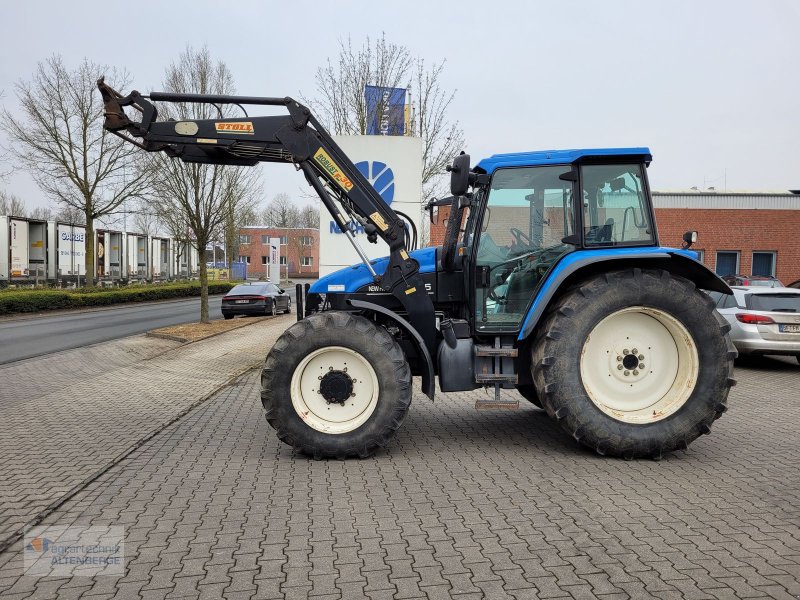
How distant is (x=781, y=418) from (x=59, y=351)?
1407cm

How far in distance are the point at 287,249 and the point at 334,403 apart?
8199 centimetres

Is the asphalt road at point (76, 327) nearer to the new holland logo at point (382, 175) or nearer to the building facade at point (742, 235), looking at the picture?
the new holland logo at point (382, 175)

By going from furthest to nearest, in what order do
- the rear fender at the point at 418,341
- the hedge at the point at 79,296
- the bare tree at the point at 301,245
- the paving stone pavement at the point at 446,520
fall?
the bare tree at the point at 301,245, the hedge at the point at 79,296, the rear fender at the point at 418,341, the paving stone pavement at the point at 446,520

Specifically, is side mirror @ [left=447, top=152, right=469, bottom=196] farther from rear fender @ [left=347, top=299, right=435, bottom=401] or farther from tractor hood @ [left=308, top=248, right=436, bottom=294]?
rear fender @ [left=347, top=299, right=435, bottom=401]

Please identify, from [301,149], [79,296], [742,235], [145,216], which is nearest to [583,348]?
[301,149]

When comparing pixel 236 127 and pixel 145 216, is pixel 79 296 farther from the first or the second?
pixel 236 127

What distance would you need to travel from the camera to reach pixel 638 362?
20.2ft

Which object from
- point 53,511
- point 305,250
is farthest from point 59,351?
point 305,250

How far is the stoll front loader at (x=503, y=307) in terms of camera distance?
235 inches

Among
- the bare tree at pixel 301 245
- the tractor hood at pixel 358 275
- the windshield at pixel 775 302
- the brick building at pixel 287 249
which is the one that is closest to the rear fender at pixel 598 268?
the tractor hood at pixel 358 275

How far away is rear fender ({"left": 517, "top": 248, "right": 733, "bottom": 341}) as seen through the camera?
6.02 metres

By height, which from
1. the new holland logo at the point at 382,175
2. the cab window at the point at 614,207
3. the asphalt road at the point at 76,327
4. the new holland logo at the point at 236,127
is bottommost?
the asphalt road at the point at 76,327

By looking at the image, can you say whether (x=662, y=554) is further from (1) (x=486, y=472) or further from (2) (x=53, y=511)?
(2) (x=53, y=511)

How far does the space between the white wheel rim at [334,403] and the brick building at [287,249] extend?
7772cm
